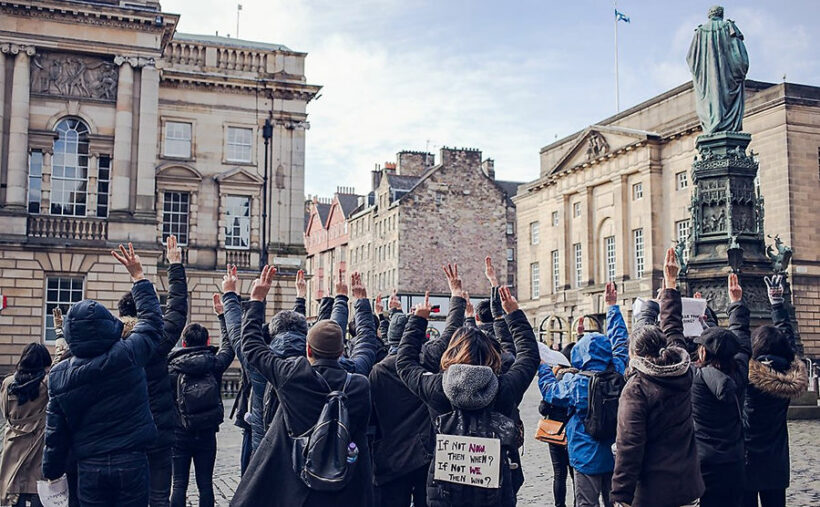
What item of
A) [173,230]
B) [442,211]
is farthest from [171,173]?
[442,211]

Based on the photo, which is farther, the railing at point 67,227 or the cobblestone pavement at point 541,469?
the railing at point 67,227

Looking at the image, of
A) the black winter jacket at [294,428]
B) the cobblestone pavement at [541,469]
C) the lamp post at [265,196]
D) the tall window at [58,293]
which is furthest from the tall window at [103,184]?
the black winter jacket at [294,428]

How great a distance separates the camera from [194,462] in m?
7.88

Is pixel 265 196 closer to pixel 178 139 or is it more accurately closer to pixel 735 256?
pixel 178 139

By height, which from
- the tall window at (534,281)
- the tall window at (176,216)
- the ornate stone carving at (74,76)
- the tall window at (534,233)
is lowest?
the tall window at (534,281)

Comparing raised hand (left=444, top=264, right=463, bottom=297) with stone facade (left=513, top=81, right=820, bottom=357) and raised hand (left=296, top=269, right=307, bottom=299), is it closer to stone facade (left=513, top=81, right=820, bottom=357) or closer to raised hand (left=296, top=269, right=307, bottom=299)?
raised hand (left=296, top=269, right=307, bottom=299)

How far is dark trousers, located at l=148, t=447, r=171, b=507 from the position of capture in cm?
704

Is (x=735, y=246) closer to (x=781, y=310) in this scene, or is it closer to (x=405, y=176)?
(x=781, y=310)

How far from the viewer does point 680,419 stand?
546 cm

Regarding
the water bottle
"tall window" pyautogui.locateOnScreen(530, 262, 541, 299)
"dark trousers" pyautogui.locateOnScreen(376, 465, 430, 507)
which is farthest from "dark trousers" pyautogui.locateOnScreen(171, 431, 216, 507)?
"tall window" pyautogui.locateOnScreen(530, 262, 541, 299)

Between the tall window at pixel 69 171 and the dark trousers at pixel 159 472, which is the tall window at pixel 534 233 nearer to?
the tall window at pixel 69 171

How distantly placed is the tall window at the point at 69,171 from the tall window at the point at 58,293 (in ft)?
8.64

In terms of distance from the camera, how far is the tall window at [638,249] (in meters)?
50.4

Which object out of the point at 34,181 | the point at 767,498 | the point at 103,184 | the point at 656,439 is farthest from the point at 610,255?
the point at 656,439
